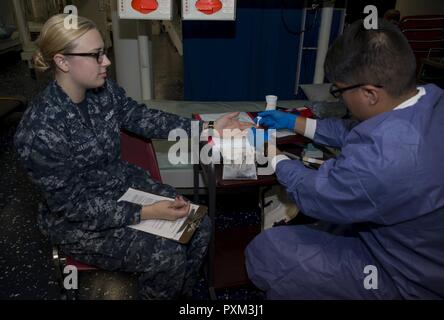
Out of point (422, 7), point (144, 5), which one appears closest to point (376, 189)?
point (144, 5)

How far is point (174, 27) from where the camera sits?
626 cm

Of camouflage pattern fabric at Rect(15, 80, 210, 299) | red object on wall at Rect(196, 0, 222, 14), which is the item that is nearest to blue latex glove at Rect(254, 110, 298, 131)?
camouflage pattern fabric at Rect(15, 80, 210, 299)

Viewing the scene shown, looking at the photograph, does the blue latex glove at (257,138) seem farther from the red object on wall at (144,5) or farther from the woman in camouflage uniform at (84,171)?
the red object on wall at (144,5)

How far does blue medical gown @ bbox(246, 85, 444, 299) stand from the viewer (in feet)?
2.88

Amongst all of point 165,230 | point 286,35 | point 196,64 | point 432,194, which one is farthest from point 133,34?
point 432,194

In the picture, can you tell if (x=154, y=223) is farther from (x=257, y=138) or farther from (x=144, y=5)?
(x=144, y=5)

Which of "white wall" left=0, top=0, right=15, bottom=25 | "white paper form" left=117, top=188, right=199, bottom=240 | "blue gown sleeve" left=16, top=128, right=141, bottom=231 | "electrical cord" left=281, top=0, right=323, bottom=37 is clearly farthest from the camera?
"white wall" left=0, top=0, right=15, bottom=25

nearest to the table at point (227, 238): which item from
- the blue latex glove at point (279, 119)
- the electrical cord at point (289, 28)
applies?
the blue latex glove at point (279, 119)

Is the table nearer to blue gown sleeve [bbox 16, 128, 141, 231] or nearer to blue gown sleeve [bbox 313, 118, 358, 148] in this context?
blue gown sleeve [bbox 313, 118, 358, 148]

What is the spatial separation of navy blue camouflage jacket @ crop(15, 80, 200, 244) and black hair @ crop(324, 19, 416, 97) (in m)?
0.84

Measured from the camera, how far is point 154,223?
48.9 inches

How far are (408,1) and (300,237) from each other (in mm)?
6077

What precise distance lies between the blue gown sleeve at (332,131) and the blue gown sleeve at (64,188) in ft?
2.64
